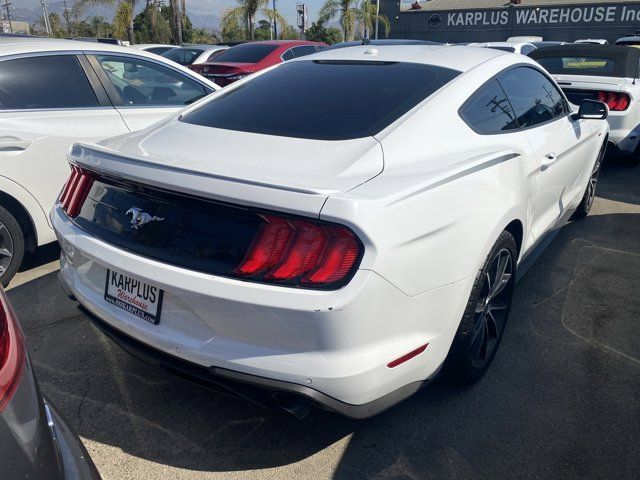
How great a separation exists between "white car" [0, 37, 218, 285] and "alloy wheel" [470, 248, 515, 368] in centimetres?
275

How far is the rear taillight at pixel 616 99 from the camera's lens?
6254 mm

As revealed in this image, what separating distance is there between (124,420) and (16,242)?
1864 millimetres

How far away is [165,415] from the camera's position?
101 inches

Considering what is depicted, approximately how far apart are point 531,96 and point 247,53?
7.49 metres

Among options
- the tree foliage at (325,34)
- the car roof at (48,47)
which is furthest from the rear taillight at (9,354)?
the tree foliage at (325,34)

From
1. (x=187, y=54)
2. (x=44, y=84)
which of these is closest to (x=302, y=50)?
(x=187, y=54)

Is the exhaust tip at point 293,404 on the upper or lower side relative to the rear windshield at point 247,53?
lower

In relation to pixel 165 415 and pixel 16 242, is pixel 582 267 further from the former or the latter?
pixel 16 242

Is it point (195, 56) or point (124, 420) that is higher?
point (195, 56)

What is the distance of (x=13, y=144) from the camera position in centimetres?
367

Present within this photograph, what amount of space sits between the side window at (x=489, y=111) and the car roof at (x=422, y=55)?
0.17 meters

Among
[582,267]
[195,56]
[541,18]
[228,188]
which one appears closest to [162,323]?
[228,188]

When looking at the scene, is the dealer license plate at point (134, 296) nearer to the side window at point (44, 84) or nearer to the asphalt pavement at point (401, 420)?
the asphalt pavement at point (401, 420)

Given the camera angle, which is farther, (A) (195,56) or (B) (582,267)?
(A) (195,56)
